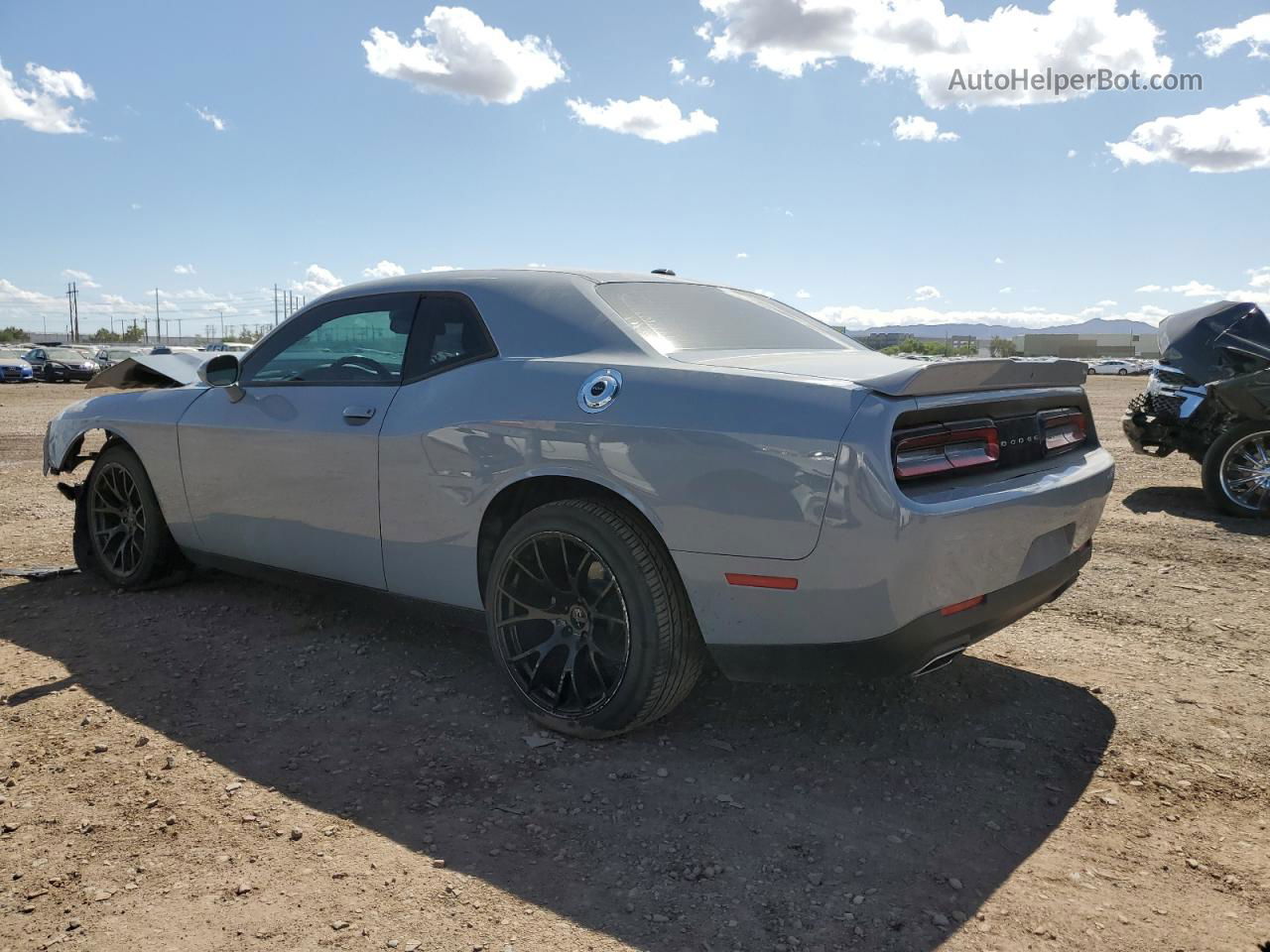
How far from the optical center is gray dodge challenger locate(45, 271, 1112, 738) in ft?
8.57

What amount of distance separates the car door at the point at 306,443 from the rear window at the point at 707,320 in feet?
2.96

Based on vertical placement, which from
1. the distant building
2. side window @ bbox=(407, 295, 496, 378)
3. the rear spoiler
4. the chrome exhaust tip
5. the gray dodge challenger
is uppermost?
the distant building

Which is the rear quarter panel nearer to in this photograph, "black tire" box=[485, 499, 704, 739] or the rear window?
"black tire" box=[485, 499, 704, 739]

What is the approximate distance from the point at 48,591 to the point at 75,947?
3.35 metres

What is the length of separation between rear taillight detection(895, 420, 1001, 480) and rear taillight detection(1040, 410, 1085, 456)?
1.30 feet

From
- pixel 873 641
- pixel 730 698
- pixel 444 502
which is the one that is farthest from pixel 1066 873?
pixel 444 502

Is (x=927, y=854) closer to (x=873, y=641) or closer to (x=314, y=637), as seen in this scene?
(x=873, y=641)

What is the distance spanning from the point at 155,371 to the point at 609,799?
3514 millimetres

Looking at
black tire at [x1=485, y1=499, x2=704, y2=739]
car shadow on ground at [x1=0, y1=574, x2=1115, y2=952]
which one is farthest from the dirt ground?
black tire at [x1=485, y1=499, x2=704, y2=739]

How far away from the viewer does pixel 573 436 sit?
3.00 meters

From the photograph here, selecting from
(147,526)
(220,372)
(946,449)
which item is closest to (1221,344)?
(946,449)

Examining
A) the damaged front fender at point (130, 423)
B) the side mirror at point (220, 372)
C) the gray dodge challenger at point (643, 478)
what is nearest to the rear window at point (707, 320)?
the gray dodge challenger at point (643, 478)

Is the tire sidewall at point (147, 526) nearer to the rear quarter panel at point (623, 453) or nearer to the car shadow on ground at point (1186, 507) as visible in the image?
the rear quarter panel at point (623, 453)

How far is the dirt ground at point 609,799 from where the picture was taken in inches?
87.6
